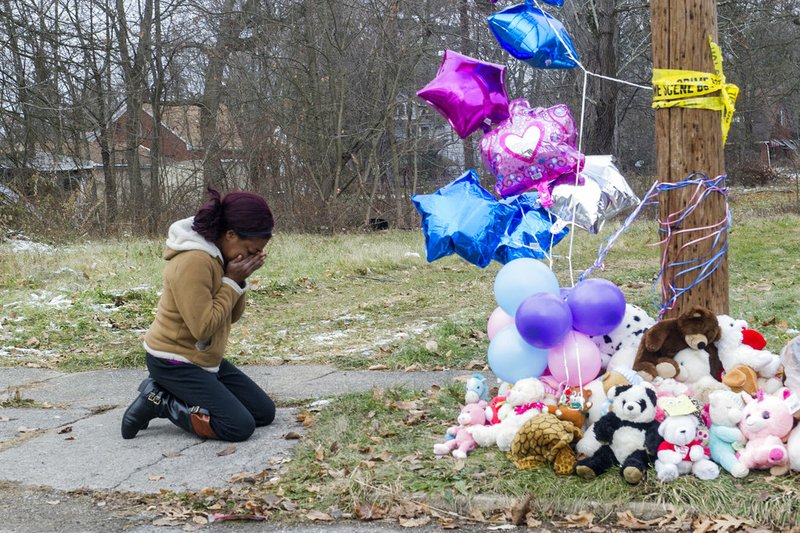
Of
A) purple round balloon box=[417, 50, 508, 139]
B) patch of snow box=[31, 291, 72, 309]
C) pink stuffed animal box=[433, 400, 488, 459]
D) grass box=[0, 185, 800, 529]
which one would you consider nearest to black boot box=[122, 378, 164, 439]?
grass box=[0, 185, 800, 529]

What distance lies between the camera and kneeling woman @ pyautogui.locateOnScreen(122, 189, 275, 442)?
5043mm

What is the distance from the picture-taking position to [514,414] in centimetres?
453

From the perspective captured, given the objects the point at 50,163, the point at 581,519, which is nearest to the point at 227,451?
the point at 581,519

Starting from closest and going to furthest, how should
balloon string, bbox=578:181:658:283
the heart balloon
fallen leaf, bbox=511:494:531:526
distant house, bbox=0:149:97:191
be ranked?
fallen leaf, bbox=511:494:531:526 → balloon string, bbox=578:181:658:283 → the heart balloon → distant house, bbox=0:149:97:191

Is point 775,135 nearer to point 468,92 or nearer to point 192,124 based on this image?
point 192,124

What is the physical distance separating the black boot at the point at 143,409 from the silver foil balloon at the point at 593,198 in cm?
263

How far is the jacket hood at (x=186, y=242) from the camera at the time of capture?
5066mm

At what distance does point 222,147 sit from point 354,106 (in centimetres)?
360

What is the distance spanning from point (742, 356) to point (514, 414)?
117 cm

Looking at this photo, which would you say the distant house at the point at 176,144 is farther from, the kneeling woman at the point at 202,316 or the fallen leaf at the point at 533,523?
the fallen leaf at the point at 533,523

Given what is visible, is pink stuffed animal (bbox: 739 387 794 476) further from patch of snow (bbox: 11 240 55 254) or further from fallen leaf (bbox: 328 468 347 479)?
patch of snow (bbox: 11 240 55 254)

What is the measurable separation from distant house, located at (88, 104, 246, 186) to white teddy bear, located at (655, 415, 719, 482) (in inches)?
754

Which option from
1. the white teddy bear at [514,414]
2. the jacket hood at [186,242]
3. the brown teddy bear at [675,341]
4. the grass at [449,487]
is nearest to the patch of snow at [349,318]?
the grass at [449,487]

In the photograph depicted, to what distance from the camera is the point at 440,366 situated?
7062 mm
